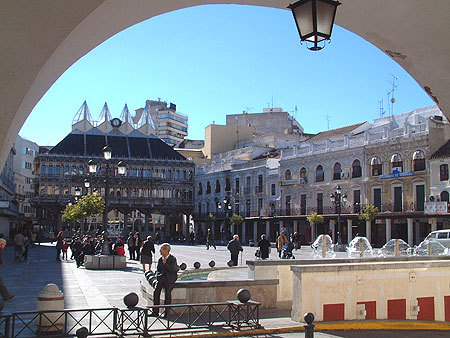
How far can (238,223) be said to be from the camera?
59.8 metres

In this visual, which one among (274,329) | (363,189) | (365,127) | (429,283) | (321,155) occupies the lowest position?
(274,329)

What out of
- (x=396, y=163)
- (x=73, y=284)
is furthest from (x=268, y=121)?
(x=73, y=284)

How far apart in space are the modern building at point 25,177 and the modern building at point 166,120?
126 feet

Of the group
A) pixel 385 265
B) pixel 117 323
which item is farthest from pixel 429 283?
pixel 117 323

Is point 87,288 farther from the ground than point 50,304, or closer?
closer

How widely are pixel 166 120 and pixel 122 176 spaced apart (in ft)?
147

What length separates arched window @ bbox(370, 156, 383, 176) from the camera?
4497 centimetres

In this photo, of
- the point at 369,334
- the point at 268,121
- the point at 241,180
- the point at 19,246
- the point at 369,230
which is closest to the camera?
the point at 369,334

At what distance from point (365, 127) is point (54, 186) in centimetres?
4438

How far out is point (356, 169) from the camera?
156 feet

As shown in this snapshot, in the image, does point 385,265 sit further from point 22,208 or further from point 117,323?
point 22,208

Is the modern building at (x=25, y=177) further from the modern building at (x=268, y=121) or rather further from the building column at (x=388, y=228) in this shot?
the building column at (x=388, y=228)

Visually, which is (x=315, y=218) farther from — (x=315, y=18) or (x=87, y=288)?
(x=315, y=18)

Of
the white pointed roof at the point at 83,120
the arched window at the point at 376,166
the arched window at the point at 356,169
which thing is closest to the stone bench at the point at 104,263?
the arched window at the point at 376,166
